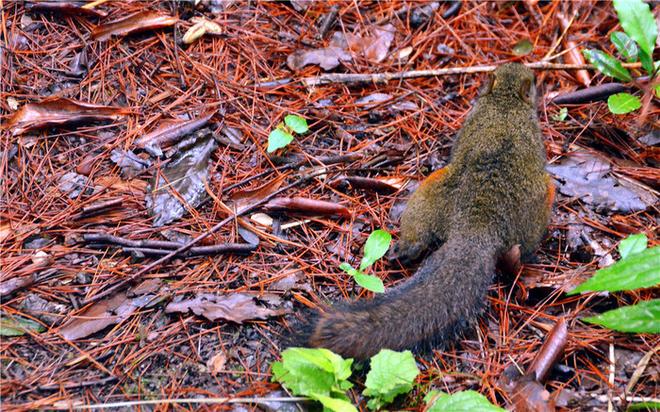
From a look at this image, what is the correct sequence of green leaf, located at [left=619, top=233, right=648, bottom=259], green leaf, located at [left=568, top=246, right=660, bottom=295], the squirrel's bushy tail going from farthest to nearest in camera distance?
green leaf, located at [left=619, top=233, right=648, bottom=259] < the squirrel's bushy tail < green leaf, located at [left=568, top=246, right=660, bottom=295]

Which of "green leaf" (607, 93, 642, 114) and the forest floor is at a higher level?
"green leaf" (607, 93, 642, 114)

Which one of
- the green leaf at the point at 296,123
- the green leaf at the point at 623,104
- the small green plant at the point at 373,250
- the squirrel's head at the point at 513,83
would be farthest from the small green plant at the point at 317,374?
the green leaf at the point at 623,104

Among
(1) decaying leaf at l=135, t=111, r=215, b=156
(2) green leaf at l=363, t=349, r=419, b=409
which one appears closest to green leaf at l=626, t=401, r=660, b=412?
(2) green leaf at l=363, t=349, r=419, b=409

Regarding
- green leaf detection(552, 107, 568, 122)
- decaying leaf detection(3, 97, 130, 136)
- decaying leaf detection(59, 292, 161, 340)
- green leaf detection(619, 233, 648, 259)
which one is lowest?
decaying leaf detection(59, 292, 161, 340)

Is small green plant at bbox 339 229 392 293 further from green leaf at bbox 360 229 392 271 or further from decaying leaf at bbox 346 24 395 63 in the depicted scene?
decaying leaf at bbox 346 24 395 63

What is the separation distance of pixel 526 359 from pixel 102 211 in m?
2.35

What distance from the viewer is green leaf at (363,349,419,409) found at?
231 cm

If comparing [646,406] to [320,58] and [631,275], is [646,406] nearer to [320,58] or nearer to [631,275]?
[631,275]

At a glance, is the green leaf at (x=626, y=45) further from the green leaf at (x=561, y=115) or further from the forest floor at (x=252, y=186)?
the green leaf at (x=561, y=115)

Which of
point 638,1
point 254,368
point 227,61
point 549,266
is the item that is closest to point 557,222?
point 549,266

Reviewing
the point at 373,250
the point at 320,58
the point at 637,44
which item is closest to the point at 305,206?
the point at 373,250

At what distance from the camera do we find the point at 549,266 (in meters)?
3.17

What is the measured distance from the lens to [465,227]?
3.04m

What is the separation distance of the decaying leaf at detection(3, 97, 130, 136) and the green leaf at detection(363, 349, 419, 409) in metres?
2.31
